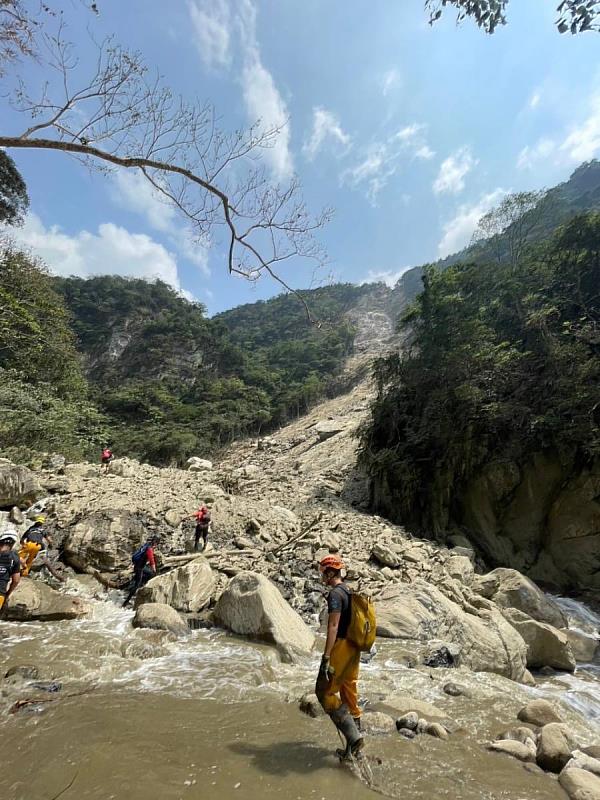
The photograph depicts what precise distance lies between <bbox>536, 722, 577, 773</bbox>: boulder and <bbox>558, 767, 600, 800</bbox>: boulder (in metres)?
0.15

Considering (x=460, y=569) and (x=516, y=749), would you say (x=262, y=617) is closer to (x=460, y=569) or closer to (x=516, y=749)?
(x=516, y=749)

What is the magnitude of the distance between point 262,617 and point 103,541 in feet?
14.2

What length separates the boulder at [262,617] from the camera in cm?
517

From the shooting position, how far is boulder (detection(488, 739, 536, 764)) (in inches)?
122

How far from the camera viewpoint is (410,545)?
10242 millimetres

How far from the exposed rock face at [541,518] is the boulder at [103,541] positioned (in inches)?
459

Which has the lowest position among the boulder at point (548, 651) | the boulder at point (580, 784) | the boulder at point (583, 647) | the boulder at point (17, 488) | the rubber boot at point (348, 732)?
the boulder at point (583, 647)

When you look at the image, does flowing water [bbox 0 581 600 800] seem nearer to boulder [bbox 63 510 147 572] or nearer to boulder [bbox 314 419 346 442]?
boulder [bbox 63 510 147 572]

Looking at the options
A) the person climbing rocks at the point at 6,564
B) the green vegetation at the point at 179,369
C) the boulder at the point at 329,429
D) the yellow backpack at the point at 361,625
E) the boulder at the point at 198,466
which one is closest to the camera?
the yellow backpack at the point at 361,625

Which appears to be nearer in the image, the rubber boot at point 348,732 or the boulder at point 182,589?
the rubber boot at point 348,732

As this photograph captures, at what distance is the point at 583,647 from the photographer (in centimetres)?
705

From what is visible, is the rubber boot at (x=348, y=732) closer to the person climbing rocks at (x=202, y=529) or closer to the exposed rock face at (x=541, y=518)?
the person climbing rocks at (x=202, y=529)

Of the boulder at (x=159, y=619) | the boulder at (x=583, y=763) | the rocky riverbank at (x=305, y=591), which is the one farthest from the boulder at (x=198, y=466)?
the boulder at (x=583, y=763)

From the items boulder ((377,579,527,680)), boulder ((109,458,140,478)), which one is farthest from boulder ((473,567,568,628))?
boulder ((109,458,140,478))
